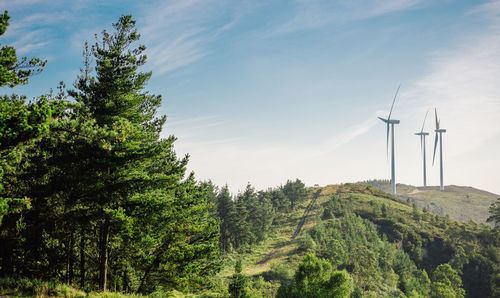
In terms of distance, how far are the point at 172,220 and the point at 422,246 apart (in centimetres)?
7639

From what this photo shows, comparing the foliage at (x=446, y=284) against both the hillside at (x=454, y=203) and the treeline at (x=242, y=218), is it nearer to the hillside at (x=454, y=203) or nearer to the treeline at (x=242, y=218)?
the treeline at (x=242, y=218)

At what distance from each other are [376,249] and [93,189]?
6386cm

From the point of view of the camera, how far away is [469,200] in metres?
175

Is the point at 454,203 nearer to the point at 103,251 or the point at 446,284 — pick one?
the point at 446,284

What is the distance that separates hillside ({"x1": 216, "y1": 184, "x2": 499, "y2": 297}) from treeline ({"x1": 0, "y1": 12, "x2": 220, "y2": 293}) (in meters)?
26.6

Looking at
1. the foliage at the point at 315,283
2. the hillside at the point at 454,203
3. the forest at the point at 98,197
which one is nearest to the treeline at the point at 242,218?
the foliage at the point at 315,283

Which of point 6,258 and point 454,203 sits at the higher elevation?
point 6,258

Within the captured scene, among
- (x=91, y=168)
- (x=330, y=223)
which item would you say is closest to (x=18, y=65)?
(x=91, y=168)

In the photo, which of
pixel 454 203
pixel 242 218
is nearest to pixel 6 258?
pixel 242 218

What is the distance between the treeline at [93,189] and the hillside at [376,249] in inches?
1049

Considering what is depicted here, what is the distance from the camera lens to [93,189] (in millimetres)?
13305

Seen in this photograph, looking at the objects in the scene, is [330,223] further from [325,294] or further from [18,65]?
[18,65]

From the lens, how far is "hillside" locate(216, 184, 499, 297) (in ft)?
163

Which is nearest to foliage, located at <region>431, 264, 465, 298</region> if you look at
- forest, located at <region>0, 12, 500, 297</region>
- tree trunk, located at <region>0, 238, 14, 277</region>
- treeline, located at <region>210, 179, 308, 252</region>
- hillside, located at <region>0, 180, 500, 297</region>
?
hillside, located at <region>0, 180, 500, 297</region>
